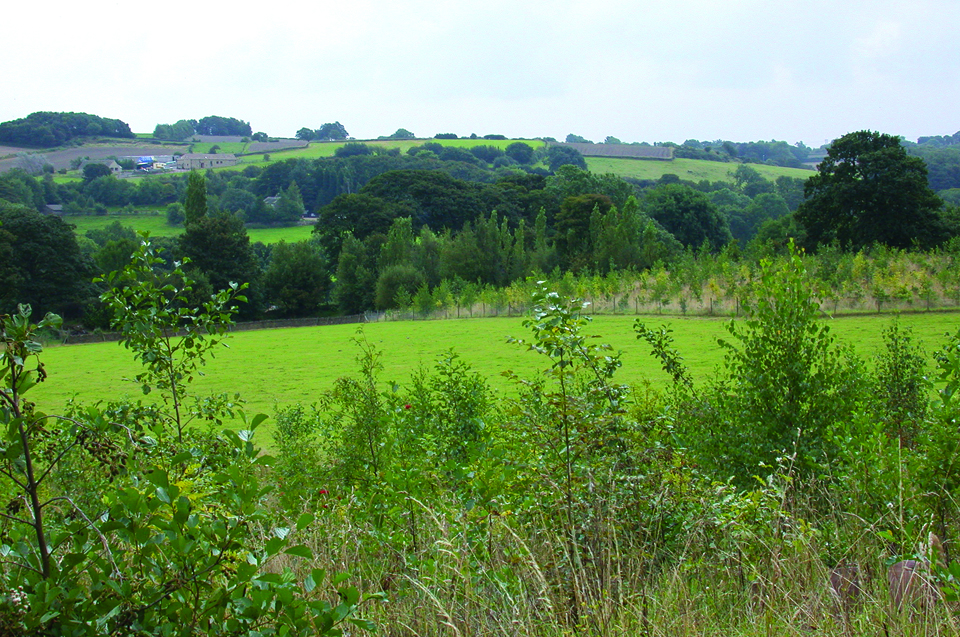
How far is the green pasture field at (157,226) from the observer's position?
8312cm

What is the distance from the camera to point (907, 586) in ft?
9.68

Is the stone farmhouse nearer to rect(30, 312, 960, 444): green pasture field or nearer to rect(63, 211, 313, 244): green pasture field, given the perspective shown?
rect(63, 211, 313, 244): green pasture field

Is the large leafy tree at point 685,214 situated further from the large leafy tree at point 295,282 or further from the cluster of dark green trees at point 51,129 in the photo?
the cluster of dark green trees at point 51,129

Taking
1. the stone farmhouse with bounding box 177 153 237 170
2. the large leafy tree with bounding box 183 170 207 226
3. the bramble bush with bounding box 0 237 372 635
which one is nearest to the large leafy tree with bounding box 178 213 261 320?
the large leafy tree with bounding box 183 170 207 226

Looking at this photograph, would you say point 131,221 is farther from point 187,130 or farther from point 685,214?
point 187,130

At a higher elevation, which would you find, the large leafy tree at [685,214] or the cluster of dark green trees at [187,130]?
the cluster of dark green trees at [187,130]

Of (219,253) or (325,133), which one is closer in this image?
(219,253)

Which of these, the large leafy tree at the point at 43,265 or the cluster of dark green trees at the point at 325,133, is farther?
the cluster of dark green trees at the point at 325,133

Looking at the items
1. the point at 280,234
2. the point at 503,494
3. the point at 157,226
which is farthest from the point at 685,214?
the point at 503,494

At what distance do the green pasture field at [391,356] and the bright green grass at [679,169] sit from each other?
83.4 m

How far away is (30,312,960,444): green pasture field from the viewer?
2072 cm

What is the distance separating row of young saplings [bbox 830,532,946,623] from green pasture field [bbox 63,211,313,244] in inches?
3200

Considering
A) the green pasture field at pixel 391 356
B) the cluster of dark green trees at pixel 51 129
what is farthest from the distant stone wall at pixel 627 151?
the green pasture field at pixel 391 356

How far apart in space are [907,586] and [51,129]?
160 meters
